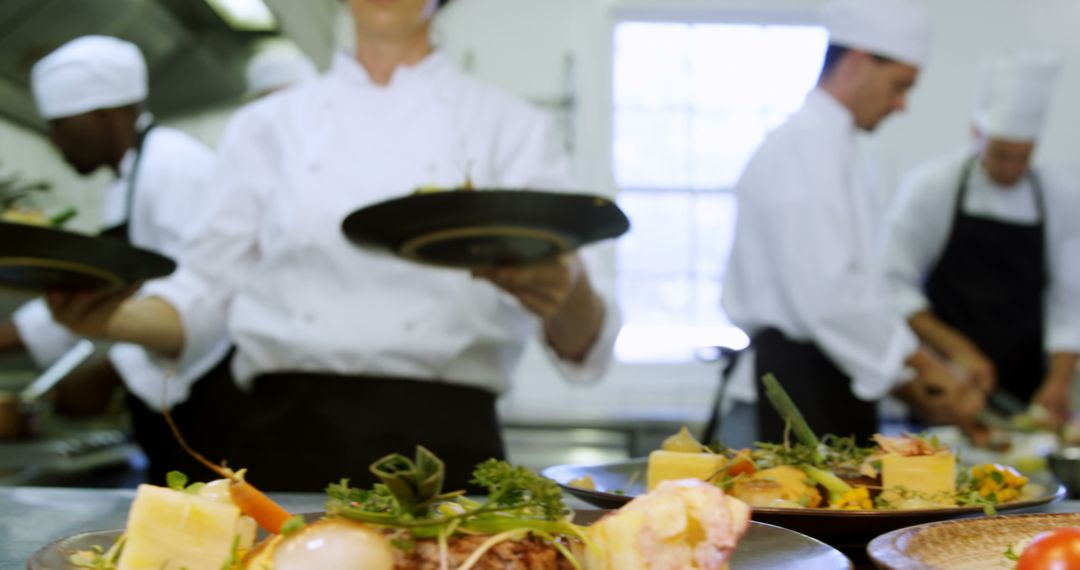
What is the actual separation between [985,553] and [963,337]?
2.92 metres

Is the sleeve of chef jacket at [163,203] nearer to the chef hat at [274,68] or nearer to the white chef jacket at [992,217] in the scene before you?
the chef hat at [274,68]

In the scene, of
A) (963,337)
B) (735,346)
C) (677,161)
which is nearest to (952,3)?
(677,161)

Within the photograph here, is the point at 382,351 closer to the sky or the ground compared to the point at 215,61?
closer to the ground

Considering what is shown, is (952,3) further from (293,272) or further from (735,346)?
(293,272)

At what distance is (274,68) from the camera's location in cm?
290

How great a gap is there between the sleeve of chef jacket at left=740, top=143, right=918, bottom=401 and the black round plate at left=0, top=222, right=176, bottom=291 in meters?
1.21

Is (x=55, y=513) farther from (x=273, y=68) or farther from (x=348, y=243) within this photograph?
(x=273, y=68)

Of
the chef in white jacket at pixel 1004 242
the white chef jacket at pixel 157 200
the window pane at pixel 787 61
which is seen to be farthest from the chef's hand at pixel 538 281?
the window pane at pixel 787 61

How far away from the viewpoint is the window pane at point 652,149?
5406 millimetres

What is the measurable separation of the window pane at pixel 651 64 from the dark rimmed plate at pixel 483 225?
4.09 m

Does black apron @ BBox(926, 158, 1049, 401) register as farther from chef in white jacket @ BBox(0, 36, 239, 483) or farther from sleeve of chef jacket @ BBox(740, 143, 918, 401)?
chef in white jacket @ BBox(0, 36, 239, 483)

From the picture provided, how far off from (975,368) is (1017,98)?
87 cm

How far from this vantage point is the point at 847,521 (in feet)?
2.34

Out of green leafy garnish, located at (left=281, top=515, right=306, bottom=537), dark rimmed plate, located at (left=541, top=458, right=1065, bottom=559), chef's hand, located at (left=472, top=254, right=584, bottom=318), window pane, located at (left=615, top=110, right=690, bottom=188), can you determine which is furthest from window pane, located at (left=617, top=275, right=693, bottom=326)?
green leafy garnish, located at (left=281, top=515, right=306, bottom=537)
